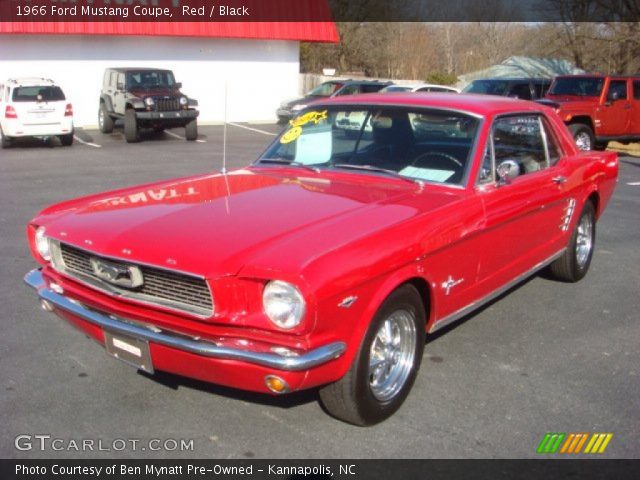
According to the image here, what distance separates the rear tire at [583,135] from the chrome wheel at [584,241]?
31.5ft

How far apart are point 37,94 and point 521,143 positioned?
14905 mm

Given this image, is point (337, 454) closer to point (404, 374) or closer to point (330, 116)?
point (404, 374)

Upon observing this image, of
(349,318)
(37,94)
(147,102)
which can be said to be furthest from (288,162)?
(147,102)

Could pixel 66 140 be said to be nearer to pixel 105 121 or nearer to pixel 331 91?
pixel 105 121

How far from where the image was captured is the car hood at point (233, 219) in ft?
10.9

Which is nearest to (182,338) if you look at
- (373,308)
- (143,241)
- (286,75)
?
(143,241)

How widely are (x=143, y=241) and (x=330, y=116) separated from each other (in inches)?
85.6

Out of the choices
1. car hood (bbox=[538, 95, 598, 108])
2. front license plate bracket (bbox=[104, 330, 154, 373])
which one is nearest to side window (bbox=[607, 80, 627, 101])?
car hood (bbox=[538, 95, 598, 108])

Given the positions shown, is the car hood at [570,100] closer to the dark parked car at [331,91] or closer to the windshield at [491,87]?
the windshield at [491,87]

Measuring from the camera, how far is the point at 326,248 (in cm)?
333

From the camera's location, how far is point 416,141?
4840mm

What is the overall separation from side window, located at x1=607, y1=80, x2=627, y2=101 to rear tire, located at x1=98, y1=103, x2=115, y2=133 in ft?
44.7

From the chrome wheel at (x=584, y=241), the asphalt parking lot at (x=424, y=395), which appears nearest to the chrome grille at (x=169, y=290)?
the asphalt parking lot at (x=424, y=395)

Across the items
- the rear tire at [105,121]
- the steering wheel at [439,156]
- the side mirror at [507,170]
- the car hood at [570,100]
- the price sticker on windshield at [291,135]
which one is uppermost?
the car hood at [570,100]
